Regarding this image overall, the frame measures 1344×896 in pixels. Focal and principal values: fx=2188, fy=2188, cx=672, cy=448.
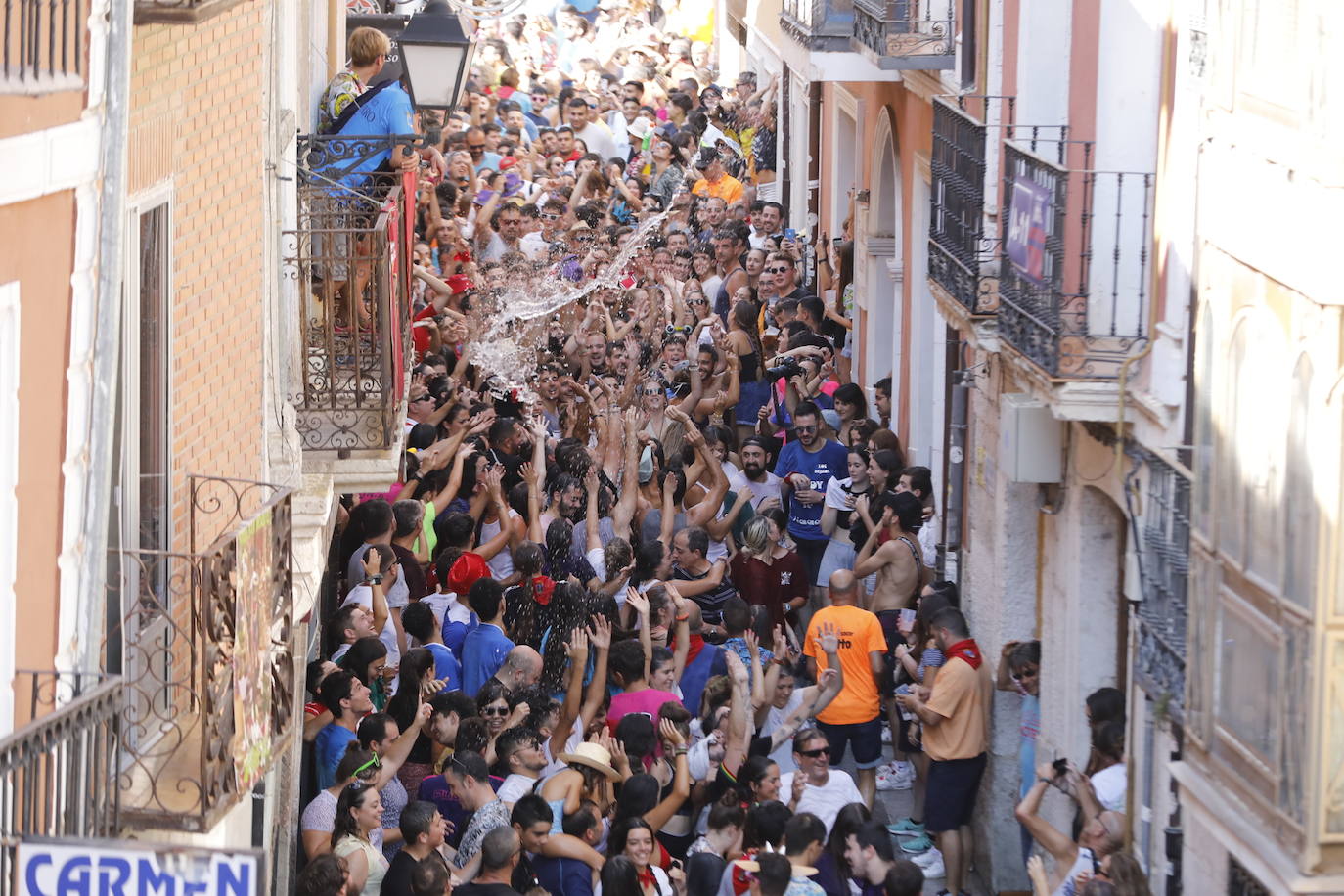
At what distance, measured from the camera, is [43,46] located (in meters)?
6.46

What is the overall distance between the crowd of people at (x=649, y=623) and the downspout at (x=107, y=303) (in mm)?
2742

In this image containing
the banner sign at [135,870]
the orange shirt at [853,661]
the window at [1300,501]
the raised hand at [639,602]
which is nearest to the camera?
the banner sign at [135,870]

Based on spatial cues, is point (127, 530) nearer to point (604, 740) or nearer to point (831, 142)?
point (604, 740)

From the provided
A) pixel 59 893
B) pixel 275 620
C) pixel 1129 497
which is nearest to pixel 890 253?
pixel 1129 497

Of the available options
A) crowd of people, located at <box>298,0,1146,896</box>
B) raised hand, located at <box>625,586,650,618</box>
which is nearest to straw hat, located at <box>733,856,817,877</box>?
crowd of people, located at <box>298,0,1146,896</box>

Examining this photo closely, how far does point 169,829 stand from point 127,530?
4.49 ft

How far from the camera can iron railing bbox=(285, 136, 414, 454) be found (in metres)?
11.7

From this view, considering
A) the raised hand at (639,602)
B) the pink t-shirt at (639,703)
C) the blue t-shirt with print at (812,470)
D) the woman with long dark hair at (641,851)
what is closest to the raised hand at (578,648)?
the pink t-shirt at (639,703)

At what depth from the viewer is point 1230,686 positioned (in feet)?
25.6

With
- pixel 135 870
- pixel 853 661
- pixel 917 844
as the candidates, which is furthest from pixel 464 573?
pixel 135 870

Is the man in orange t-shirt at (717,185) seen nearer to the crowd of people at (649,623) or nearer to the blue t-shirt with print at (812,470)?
the crowd of people at (649,623)

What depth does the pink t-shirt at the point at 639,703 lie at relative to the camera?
37.1ft

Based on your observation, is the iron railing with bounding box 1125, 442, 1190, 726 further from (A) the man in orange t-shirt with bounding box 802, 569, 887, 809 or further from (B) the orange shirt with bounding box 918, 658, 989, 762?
(A) the man in orange t-shirt with bounding box 802, 569, 887, 809

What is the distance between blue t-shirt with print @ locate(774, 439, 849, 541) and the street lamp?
363cm
